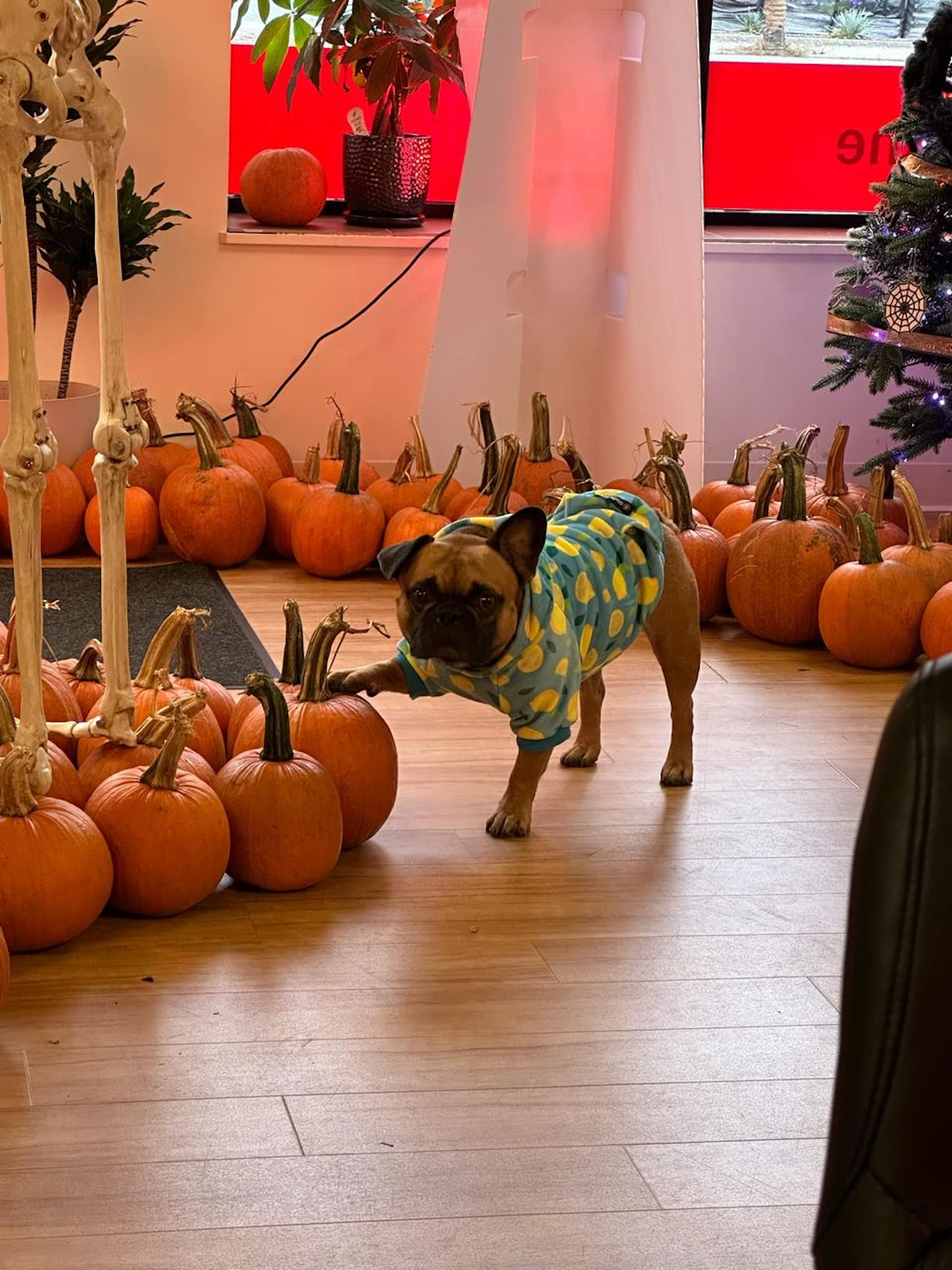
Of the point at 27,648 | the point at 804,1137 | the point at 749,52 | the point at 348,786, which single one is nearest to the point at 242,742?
the point at 348,786

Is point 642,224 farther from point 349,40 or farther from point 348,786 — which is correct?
point 348,786

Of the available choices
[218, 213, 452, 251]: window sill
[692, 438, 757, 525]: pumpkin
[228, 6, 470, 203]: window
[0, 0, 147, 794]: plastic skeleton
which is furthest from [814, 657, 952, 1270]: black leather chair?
[228, 6, 470, 203]: window

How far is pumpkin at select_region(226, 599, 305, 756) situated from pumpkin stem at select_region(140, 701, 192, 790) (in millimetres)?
294

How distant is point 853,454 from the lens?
5.40m

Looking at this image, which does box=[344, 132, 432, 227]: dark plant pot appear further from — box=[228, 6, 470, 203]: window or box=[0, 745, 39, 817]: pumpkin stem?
box=[0, 745, 39, 817]: pumpkin stem

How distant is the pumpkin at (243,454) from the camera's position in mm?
4418

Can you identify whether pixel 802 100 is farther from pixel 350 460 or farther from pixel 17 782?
pixel 17 782

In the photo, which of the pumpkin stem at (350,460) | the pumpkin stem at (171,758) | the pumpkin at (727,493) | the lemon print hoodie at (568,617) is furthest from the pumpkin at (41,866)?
the pumpkin at (727,493)

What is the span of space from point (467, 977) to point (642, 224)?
2814 millimetres

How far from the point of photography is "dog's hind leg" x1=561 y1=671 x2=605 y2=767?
3.11 meters

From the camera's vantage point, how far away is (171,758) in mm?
2357

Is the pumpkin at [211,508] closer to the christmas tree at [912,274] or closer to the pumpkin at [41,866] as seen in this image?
the christmas tree at [912,274]

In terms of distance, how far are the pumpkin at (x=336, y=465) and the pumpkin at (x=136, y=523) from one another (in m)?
0.49

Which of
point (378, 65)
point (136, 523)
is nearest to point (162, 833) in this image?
point (136, 523)
